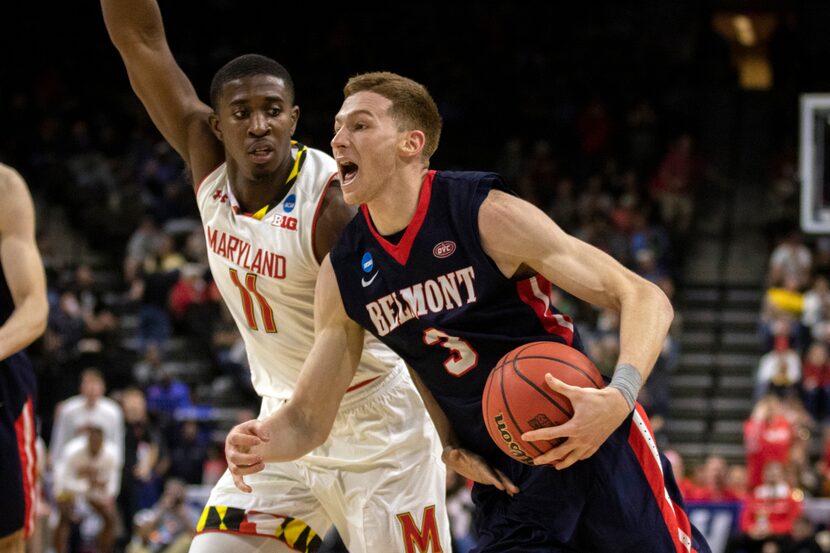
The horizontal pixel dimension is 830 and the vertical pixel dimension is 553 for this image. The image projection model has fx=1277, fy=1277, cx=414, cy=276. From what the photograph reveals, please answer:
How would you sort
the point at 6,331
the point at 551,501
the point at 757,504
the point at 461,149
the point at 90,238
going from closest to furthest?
the point at 551,501 < the point at 6,331 < the point at 757,504 < the point at 90,238 < the point at 461,149

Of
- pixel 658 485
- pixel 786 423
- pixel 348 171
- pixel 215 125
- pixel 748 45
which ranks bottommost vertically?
pixel 786 423

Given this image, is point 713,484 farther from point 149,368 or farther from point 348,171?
point 348,171

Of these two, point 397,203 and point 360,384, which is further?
point 360,384

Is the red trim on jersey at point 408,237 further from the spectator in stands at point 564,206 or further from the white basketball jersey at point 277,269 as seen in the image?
the spectator in stands at point 564,206

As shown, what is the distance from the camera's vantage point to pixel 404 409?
4805 mm

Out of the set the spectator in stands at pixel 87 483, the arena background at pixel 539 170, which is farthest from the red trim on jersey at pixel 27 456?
the arena background at pixel 539 170

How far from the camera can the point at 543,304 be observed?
4059 millimetres

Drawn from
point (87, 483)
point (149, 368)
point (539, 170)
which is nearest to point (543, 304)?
point (87, 483)

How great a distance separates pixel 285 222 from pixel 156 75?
927 mm

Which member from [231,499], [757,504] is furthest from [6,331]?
[757,504]

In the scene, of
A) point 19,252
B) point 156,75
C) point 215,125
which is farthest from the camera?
point 19,252

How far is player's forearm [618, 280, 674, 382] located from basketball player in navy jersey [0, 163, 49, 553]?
2.61m

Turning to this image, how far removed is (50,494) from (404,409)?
8175 millimetres

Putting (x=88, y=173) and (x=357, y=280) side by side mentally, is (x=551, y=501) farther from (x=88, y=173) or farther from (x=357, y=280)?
(x=88, y=173)
